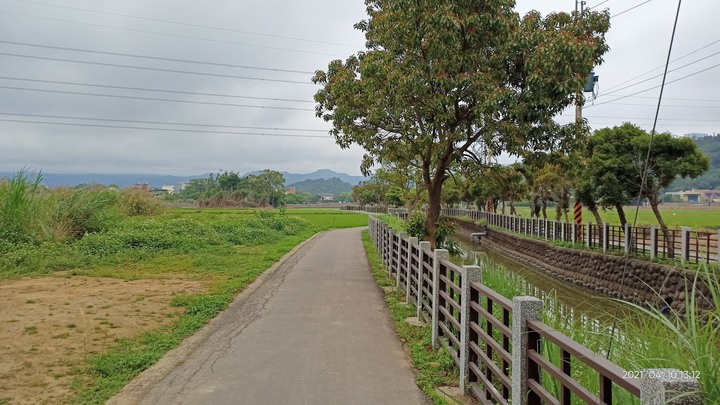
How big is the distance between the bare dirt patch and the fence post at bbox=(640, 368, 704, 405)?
15.1 feet

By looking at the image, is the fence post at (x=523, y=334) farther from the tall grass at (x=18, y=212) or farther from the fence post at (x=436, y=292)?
the tall grass at (x=18, y=212)

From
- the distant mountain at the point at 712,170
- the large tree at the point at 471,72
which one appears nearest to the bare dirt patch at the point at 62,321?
the large tree at the point at 471,72

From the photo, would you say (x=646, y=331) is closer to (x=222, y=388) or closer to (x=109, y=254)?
(x=222, y=388)

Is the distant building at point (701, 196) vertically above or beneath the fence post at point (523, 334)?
above

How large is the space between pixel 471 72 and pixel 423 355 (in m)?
5.89

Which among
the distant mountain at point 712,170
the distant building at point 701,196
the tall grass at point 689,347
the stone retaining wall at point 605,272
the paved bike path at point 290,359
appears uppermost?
the distant mountain at point 712,170

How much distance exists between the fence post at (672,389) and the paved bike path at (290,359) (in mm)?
2783

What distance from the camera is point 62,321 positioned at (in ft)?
21.7

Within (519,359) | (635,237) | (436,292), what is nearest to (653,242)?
(635,237)

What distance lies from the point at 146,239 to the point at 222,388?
1260 centimetres

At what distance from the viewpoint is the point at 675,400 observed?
1.63 metres

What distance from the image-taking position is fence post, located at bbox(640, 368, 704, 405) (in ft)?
5.35

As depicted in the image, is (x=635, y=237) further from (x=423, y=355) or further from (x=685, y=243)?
(x=423, y=355)

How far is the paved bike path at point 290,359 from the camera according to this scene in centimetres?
426
